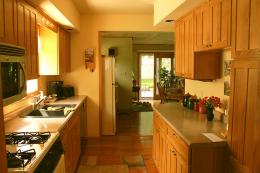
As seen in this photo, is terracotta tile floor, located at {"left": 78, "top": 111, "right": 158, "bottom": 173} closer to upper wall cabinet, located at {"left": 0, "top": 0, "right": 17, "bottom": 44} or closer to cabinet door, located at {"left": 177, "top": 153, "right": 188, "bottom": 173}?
cabinet door, located at {"left": 177, "top": 153, "right": 188, "bottom": 173}

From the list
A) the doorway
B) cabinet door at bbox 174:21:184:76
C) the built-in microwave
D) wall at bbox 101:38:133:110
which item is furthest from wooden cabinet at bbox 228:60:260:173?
the doorway

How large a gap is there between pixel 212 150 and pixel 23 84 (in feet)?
5.67

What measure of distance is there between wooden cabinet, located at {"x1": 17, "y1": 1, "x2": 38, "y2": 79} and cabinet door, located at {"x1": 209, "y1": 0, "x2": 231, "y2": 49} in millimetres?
1992

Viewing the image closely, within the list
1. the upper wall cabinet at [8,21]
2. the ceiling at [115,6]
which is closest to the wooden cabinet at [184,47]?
the ceiling at [115,6]

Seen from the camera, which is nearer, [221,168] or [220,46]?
[221,168]

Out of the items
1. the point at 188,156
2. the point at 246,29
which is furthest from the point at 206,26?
the point at 188,156

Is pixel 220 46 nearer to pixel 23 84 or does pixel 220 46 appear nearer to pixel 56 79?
pixel 23 84

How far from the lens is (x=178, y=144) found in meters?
2.48

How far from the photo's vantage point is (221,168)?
6.95 feet

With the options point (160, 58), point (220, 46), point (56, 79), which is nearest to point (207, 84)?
point (220, 46)

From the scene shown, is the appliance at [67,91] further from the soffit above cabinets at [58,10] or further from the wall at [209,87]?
the wall at [209,87]

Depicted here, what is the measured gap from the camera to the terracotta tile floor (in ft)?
12.3

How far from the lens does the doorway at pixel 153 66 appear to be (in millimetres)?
10695

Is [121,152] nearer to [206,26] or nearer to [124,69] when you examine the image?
[206,26]
